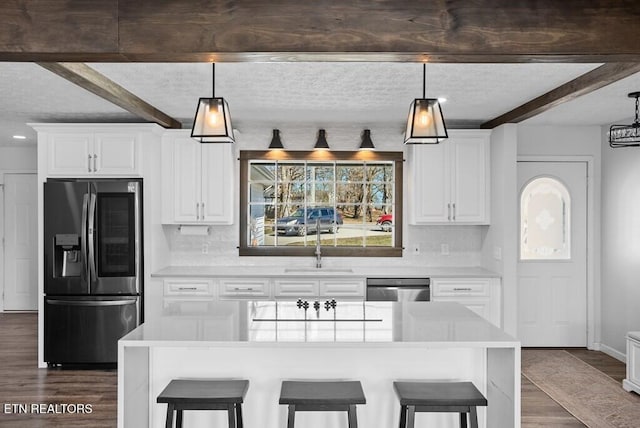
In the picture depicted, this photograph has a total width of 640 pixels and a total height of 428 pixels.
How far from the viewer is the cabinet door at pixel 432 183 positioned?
5.37 metres

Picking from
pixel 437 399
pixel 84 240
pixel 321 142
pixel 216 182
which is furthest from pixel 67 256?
pixel 437 399

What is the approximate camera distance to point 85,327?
195 inches

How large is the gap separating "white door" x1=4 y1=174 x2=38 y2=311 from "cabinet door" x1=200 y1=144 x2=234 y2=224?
3635 millimetres

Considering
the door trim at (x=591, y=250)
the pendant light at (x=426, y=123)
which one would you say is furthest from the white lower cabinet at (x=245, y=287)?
the door trim at (x=591, y=250)

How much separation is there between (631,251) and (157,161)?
4.55m

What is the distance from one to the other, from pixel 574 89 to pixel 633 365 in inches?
89.6

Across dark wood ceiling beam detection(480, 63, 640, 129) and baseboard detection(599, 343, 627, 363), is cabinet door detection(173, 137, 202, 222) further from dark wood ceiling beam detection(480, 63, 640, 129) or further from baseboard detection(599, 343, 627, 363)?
baseboard detection(599, 343, 627, 363)

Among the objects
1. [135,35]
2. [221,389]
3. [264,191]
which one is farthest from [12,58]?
[264,191]

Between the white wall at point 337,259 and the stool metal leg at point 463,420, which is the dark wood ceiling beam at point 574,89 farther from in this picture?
the stool metal leg at point 463,420

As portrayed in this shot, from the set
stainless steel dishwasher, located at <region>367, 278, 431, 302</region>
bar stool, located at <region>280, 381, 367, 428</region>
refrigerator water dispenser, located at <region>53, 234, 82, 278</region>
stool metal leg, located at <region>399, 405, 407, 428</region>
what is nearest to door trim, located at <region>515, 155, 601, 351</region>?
stainless steel dishwasher, located at <region>367, 278, 431, 302</region>

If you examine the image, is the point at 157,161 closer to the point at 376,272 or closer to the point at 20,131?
the point at 20,131

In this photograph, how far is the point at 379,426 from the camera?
3041 millimetres

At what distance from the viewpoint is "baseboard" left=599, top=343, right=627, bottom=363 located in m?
5.33

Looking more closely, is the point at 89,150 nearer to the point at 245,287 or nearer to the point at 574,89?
the point at 245,287
